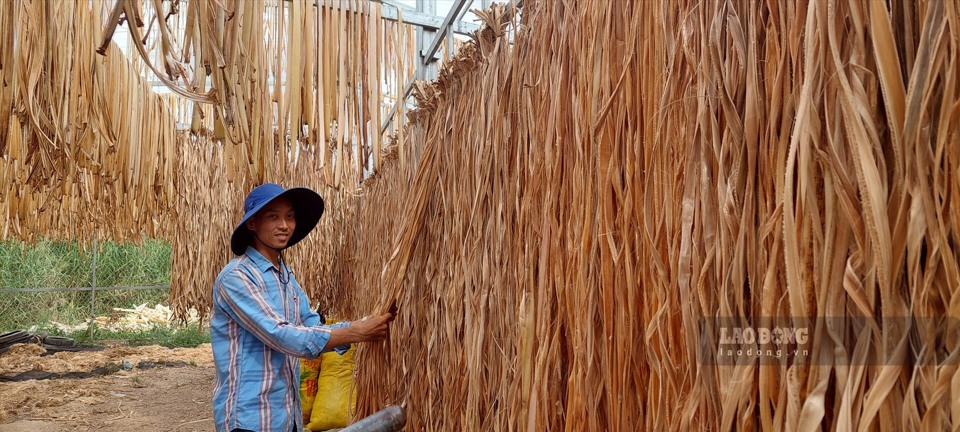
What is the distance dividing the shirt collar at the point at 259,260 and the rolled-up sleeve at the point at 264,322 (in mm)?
122

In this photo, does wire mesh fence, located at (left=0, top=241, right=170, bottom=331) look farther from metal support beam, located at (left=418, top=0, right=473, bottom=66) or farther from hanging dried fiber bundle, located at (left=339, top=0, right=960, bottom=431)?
hanging dried fiber bundle, located at (left=339, top=0, right=960, bottom=431)

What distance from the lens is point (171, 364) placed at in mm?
7266

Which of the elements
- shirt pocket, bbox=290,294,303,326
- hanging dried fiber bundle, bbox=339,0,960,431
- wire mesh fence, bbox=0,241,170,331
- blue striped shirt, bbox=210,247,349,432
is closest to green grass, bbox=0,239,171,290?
wire mesh fence, bbox=0,241,170,331

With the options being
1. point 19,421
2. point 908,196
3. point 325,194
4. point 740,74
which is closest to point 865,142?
point 908,196

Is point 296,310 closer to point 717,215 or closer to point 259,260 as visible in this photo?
point 259,260

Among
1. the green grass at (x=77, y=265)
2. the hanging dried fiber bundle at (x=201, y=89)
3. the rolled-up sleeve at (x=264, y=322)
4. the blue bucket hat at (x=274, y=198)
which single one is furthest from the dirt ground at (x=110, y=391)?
the green grass at (x=77, y=265)

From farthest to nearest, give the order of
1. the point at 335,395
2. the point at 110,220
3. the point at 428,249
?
the point at 110,220
the point at 335,395
the point at 428,249

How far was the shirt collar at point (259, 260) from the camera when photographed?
2.03 m

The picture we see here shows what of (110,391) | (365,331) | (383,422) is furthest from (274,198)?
(110,391)

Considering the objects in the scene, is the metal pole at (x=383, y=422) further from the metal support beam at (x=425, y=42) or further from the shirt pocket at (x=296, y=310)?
the metal support beam at (x=425, y=42)

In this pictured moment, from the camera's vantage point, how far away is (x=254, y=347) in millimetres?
1930

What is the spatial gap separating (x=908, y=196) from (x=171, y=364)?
26.4ft

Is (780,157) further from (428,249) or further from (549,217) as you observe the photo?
(428,249)

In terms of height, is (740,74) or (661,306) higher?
(740,74)
